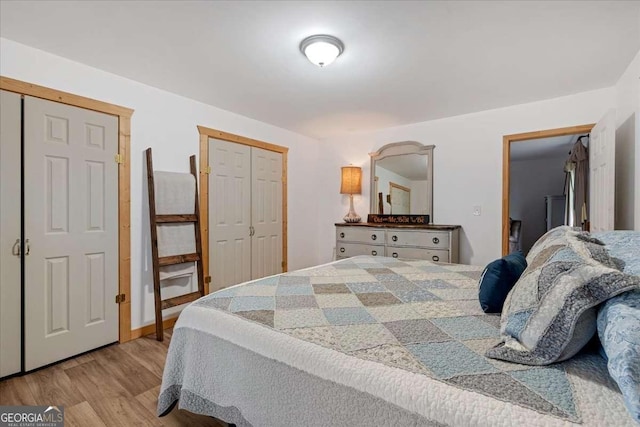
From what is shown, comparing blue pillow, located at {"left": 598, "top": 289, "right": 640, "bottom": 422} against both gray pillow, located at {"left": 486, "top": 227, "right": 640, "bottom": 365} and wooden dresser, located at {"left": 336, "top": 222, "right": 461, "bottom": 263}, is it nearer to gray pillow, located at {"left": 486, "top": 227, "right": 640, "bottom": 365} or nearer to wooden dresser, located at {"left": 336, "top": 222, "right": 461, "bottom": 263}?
gray pillow, located at {"left": 486, "top": 227, "right": 640, "bottom": 365}

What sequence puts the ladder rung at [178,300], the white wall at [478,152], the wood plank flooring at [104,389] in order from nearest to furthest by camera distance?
the wood plank flooring at [104,389] < the ladder rung at [178,300] < the white wall at [478,152]

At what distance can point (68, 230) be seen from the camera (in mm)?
2385

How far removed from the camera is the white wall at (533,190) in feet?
20.5

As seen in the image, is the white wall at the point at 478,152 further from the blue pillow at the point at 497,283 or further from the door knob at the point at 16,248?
the door knob at the point at 16,248

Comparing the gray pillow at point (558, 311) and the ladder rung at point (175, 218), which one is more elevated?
the ladder rung at point (175, 218)

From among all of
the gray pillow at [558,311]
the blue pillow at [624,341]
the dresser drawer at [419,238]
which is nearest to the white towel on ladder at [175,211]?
the dresser drawer at [419,238]

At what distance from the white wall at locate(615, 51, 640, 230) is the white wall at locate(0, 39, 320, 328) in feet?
11.9

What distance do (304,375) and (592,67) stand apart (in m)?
3.21

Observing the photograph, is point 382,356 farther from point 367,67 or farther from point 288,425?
point 367,67

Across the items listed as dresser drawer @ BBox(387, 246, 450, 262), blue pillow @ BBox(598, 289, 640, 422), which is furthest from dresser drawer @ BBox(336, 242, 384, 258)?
blue pillow @ BBox(598, 289, 640, 422)

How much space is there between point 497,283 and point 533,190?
6.40 metres

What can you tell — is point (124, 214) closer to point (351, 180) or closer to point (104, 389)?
point (104, 389)

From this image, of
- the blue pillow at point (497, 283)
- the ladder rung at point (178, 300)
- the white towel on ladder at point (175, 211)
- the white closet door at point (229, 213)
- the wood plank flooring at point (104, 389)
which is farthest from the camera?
the white closet door at point (229, 213)

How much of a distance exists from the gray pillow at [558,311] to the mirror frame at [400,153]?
Answer: 3038 millimetres
